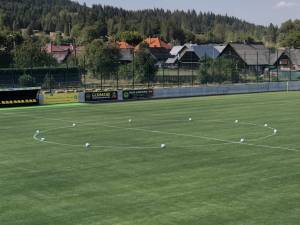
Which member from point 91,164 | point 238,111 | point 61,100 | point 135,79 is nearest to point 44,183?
point 91,164

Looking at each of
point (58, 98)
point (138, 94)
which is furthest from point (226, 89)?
point (58, 98)

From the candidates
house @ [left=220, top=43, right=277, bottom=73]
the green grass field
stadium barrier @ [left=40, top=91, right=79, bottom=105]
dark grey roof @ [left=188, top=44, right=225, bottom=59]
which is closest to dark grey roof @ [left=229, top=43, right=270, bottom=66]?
house @ [left=220, top=43, right=277, bottom=73]

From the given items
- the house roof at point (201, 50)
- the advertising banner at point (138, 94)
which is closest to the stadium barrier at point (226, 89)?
the advertising banner at point (138, 94)

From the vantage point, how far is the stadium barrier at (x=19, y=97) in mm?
45625

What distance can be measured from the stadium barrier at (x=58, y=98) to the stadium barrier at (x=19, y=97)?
3.12 ft

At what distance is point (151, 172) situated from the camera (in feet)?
60.0

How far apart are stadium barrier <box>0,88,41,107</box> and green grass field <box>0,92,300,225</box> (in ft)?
39.6

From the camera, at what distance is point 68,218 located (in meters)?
13.1

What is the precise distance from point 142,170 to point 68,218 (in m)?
5.79

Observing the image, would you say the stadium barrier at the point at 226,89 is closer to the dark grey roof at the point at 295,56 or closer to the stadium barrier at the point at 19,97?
the stadium barrier at the point at 19,97

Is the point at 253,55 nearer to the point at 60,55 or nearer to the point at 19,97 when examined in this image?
the point at 60,55

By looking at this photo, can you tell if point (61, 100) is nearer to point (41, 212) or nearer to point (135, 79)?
point (135, 79)

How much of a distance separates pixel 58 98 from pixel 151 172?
32210 mm

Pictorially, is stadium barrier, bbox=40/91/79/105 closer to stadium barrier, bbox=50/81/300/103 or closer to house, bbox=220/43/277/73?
stadium barrier, bbox=50/81/300/103
